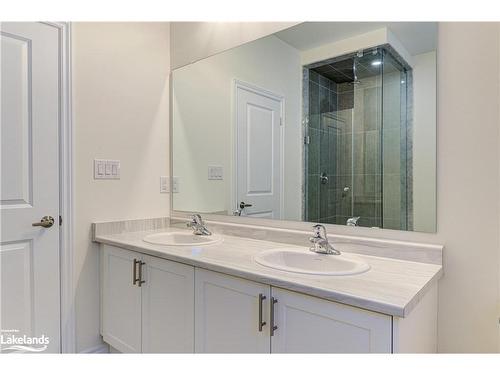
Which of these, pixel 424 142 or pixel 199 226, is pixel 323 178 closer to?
pixel 424 142

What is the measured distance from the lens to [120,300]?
173cm

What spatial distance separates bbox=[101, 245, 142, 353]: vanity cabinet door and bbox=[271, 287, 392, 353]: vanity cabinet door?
2.70ft

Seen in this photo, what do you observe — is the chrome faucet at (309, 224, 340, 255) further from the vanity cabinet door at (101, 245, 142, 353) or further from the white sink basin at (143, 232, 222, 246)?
the vanity cabinet door at (101, 245, 142, 353)

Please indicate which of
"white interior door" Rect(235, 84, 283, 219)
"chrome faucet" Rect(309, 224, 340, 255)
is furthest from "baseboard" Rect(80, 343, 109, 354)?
"chrome faucet" Rect(309, 224, 340, 255)

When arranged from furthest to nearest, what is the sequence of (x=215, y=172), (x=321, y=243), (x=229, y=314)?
(x=215, y=172)
(x=321, y=243)
(x=229, y=314)

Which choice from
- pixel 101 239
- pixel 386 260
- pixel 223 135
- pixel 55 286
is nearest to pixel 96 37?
pixel 223 135

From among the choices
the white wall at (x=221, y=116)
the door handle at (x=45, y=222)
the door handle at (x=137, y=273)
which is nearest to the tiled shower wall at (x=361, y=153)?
the white wall at (x=221, y=116)

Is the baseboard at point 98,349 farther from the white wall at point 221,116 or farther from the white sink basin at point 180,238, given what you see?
the white wall at point 221,116

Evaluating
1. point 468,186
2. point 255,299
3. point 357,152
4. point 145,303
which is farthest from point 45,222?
point 468,186

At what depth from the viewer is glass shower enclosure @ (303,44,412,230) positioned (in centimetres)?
136

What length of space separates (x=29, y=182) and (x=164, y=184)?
0.79m

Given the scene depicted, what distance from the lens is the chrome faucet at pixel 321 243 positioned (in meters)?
1.41

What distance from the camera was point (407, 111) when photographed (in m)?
1.34

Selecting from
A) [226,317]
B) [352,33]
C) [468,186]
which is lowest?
[226,317]
